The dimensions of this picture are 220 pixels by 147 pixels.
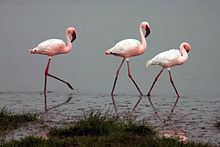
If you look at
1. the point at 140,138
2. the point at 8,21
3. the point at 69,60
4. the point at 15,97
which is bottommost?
the point at 140,138

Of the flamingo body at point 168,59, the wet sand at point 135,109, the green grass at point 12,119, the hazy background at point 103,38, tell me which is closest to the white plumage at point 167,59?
the flamingo body at point 168,59

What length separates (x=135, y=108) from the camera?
9.93 m

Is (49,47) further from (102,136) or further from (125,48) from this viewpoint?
(102,136)

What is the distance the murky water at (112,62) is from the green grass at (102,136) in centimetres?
89

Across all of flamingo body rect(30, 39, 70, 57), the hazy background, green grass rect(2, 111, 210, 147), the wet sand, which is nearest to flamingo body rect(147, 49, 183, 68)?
the hazy background

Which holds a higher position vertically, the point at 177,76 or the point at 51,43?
the point at 51,43

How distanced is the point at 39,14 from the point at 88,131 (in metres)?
15.0

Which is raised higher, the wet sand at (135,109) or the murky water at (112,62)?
the murky water at (112,62)

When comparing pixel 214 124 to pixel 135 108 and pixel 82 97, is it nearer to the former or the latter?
pixel 135 108

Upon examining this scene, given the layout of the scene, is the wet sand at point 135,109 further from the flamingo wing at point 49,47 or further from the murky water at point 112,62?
the flamingo wing at point 49,47

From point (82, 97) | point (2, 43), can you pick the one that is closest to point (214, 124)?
point (82, 97)

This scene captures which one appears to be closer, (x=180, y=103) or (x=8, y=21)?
(x=180, y=103)

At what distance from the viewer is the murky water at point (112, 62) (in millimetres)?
9875

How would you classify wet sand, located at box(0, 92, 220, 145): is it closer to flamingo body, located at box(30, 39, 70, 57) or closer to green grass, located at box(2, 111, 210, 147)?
green grass, located at box(2, 111, 210, 147)
